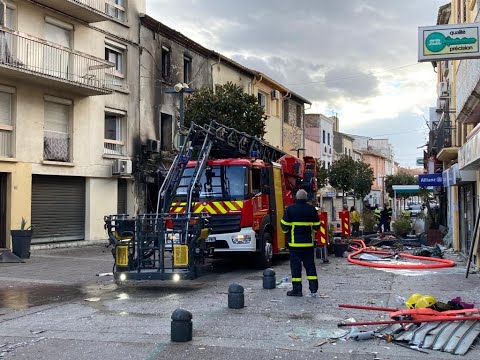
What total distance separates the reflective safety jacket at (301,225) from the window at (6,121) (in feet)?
36.3

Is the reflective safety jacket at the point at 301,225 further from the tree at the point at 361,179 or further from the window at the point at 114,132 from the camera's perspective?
the tree at the point at 361,179

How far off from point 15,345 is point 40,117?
13.1 m

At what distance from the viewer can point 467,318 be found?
20.4 ft

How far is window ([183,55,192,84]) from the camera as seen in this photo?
2666 cm

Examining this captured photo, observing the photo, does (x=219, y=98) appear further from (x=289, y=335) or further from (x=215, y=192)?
(x=289, y=335)

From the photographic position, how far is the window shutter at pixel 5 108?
16719 mm

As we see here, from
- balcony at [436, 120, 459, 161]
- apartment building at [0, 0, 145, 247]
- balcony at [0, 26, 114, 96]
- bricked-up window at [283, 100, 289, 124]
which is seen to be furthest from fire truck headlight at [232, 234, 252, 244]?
bricked-up window at [283, 100, 289, 124]

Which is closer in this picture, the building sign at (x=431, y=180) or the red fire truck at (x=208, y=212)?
the red fire truck at (x=208, y=212)

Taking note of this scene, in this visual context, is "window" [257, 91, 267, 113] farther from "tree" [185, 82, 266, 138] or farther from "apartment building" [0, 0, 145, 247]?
"apartment building" [0, 0, 145, 247]

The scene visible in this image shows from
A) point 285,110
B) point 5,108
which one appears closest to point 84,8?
point 5,108

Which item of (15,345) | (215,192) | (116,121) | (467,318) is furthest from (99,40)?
(467,318)

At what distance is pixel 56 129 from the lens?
18828mm

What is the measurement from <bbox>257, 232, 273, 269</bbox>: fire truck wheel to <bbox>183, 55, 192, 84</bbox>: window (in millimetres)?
15467

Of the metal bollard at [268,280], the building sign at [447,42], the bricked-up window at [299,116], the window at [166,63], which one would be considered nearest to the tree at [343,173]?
the bricked-up window at [299,116]
